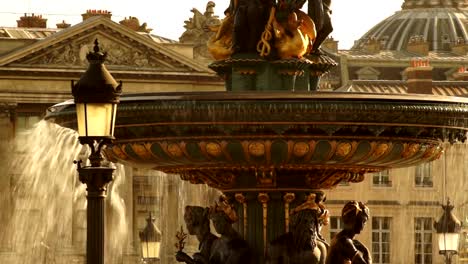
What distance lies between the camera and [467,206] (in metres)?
75.8

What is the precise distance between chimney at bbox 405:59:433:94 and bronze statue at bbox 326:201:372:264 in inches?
2955

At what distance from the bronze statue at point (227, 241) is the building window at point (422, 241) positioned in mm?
65845

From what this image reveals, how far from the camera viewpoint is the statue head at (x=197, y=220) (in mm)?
18734

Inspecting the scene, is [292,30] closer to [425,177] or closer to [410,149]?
[410,149]

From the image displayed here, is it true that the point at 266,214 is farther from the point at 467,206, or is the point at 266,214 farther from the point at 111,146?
the point at 467,206

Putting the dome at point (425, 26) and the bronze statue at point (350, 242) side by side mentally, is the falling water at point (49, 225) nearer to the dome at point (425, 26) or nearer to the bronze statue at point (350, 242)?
the dome at point (425, 26)

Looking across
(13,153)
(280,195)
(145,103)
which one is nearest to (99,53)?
(145,103)

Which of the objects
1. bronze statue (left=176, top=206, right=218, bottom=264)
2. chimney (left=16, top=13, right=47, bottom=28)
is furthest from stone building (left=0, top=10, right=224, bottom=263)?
bronze statue (left=176, top=206, right=218, bottom=264)

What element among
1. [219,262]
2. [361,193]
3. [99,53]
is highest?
[361,193]

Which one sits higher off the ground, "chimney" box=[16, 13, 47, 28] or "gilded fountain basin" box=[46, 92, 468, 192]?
"chimney" box=[16, 13, 47, 28]

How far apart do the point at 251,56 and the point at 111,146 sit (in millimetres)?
1205

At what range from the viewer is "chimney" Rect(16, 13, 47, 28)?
361 feet

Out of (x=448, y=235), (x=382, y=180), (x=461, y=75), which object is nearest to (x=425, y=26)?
A: (x=461, y=75)

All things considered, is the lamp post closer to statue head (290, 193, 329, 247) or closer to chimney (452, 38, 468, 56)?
statue head (290, 193, 329, 247)
